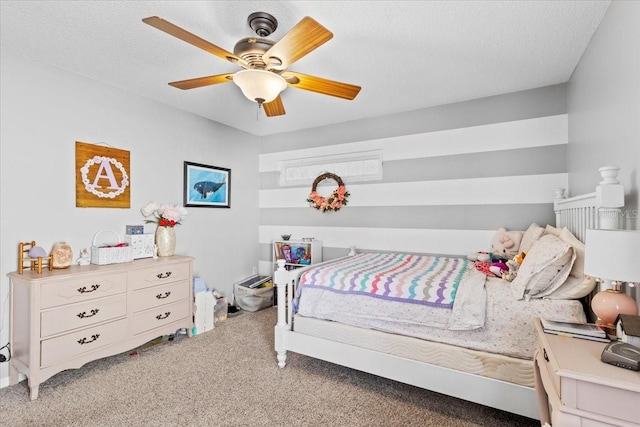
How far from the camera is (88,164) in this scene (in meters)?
2.72

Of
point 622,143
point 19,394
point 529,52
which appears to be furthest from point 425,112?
point 19,394

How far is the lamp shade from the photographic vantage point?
3.74 ft

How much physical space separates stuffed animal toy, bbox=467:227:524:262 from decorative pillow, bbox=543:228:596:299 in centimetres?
89

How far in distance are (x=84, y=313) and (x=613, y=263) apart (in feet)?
10.4

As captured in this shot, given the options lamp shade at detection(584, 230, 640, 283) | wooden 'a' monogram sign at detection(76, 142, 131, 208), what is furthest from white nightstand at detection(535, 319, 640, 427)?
wooden 'a' monogram sign at detection(76, 142, 131, 208)

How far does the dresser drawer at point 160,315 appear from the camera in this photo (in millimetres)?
2666

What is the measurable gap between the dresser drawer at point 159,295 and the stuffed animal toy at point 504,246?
288 centimetres

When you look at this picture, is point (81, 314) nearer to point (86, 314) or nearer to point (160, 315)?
point (86, 314)

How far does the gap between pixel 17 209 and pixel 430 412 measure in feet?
10.8

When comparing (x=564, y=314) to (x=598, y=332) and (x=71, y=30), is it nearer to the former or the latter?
(x=598, y=332)

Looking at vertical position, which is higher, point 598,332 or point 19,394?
point 598,332

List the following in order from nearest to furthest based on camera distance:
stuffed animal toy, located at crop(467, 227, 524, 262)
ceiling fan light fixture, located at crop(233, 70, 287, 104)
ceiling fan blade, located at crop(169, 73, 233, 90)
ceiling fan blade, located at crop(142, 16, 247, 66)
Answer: ceiling fan blade, located at crop(142, 16, 247, 66)
ceiling fan light fixture, located at crop(233, 70, 287, 104)
ceiling fan blade, located at crop(169, 73, 233, 90)
stuffed animal toy, located at crop(467, 227, 524, 262)

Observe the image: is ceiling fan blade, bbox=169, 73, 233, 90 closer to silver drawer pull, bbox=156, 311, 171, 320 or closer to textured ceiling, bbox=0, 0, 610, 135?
textured ceiling, bbox=0, 0, 610, 135

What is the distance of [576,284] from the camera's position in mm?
1752
